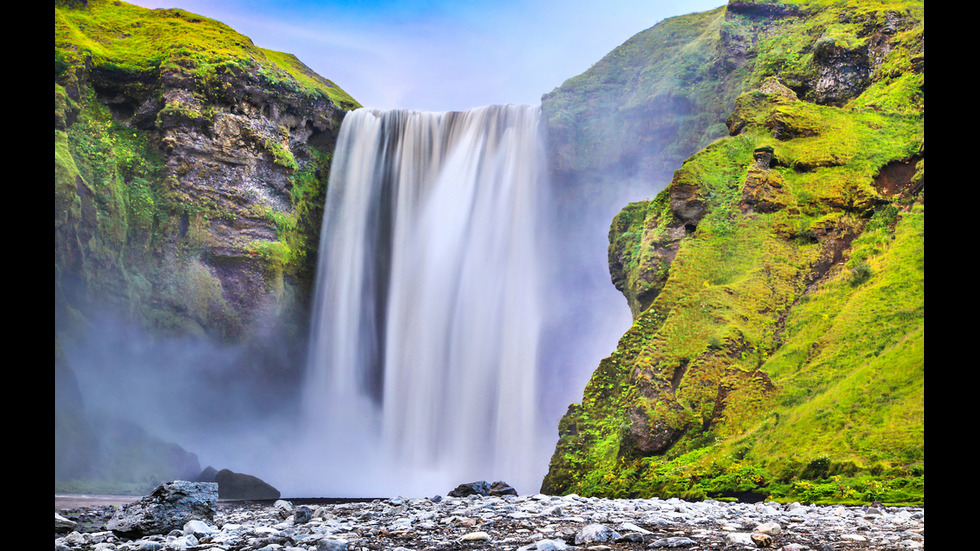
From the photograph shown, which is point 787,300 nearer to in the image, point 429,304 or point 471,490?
point 471,490

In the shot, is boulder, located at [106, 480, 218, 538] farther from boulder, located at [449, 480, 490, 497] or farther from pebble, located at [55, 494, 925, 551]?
boulder, located at [449, 480, 490, 497]

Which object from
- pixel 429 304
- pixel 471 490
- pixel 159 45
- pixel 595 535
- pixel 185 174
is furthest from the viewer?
pixel 159 45

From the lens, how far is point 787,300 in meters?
17.9

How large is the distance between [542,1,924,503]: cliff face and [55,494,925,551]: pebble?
4.72 m

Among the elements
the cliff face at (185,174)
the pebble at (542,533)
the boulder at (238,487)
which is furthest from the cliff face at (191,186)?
the pebble at (542,533)

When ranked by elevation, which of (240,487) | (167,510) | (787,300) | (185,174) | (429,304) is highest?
(185,174)

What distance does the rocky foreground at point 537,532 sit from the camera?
18.1 ft

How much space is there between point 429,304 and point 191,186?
12729mm

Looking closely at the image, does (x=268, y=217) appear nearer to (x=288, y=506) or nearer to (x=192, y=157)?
(x=192, y=157)

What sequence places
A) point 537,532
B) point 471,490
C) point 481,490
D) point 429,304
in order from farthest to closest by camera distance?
point 429,304, point 481,490, point 471,490, point 537,532

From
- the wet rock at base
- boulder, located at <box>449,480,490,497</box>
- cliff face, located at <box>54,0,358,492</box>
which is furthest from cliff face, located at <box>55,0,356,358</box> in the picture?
boulder, located at <box>449,480,490,497</box>

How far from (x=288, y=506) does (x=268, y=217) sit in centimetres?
2366

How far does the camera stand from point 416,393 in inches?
1136

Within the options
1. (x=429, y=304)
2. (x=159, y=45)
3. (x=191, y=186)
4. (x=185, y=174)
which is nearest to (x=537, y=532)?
(x=429, y=304)
